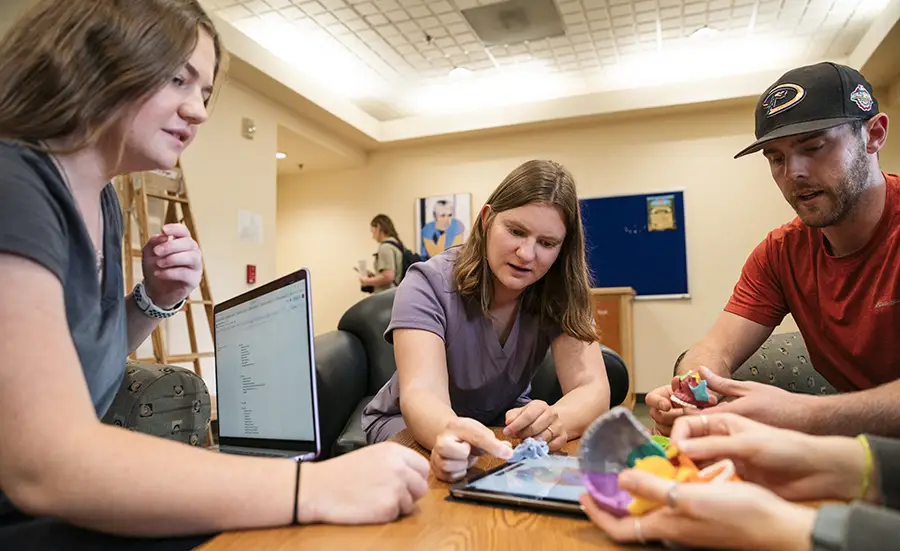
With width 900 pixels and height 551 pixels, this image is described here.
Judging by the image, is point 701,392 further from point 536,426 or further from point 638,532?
point 638,532

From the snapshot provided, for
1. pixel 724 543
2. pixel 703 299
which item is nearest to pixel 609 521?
pixel 724 543

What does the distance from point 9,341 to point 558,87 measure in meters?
5.54

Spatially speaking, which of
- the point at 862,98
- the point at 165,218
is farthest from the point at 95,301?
the point at 165,218

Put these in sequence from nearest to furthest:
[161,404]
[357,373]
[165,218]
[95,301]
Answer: [95,301] < [161,404] < [357,373] < [165,218]

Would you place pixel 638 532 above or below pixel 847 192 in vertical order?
below

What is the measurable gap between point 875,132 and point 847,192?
200mm

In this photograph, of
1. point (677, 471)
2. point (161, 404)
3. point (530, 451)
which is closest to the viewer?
point (677, 471)

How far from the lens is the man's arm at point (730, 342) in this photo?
1581 mm

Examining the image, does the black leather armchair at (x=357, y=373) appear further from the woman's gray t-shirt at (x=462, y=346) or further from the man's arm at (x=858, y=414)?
the man's arm at (x=858, y=414)

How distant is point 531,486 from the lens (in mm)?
739

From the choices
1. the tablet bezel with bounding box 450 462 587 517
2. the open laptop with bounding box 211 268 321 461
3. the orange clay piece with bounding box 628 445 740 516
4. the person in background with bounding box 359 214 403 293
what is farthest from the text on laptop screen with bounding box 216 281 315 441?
the person in background with bounding box 359 214 403 293

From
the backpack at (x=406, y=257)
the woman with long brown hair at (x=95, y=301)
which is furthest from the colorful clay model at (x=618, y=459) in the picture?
the backpack at (x=406, y=257)

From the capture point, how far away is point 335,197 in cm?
657

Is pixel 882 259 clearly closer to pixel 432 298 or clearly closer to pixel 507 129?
pixel 432 298
